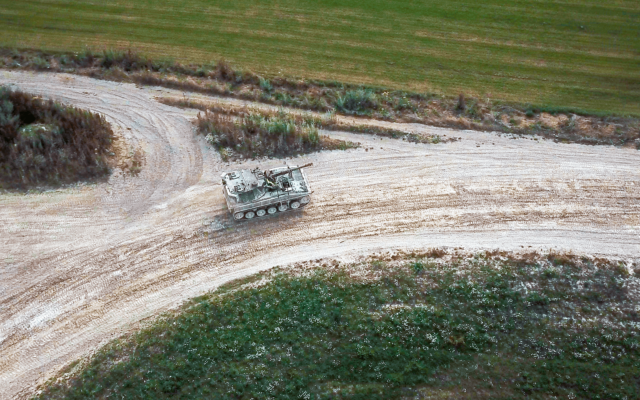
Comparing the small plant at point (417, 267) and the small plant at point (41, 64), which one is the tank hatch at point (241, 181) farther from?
the small plant at point (41, 64)

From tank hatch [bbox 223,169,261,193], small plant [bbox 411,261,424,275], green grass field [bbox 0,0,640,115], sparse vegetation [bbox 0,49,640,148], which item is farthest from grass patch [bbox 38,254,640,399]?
green grass field [bbox 0,0,640,115]

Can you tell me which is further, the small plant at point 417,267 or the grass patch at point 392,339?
the small plant at point 417,267

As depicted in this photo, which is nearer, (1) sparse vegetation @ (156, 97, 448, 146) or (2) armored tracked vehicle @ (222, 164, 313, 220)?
(2) armored tracked vehicle @ (222, 164, 313, 220)

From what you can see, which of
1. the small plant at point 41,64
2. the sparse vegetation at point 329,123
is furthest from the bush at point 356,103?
the small plant at point 41,64

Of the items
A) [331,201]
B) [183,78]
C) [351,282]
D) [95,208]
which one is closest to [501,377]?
[351,282]

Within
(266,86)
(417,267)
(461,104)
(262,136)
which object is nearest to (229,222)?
(262,136)

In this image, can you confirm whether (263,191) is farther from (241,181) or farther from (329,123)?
(329,123)

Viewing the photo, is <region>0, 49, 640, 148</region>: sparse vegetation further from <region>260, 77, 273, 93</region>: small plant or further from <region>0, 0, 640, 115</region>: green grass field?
<region>0, 0, 640, 115</region>: green grass field
